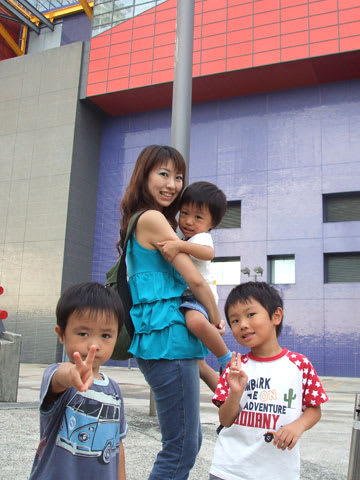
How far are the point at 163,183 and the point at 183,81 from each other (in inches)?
115

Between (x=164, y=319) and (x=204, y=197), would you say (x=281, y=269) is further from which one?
(x=164, y=319)

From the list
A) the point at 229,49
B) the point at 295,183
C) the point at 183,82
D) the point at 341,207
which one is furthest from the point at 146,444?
the point at 229,49

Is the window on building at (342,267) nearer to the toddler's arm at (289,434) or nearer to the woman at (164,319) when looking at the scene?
the woman at (164,319)

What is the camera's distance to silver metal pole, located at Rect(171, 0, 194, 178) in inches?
189


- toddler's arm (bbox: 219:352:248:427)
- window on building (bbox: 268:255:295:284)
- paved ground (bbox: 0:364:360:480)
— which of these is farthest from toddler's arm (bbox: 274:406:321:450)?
window on building (bbox: 268:255:295:284)

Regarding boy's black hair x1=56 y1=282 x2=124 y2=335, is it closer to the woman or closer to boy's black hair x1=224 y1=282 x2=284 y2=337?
the woman

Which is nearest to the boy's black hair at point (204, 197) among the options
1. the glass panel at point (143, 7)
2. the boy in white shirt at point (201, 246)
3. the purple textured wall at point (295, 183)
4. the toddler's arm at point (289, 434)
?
the boy in white shirt at point (201, 246)

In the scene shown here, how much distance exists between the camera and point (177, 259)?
199cm

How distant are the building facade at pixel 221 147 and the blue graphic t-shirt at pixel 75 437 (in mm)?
15968

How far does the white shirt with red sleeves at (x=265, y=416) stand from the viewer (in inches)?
68.5

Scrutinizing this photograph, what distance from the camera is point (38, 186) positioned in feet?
70.6

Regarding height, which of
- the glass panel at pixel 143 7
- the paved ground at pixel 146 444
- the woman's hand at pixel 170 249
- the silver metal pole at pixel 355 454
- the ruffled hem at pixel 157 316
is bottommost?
the paved ground at pixel 146 444

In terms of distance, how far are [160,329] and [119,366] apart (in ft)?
61.1

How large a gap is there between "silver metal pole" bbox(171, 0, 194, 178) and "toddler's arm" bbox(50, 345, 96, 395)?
3.57 m
